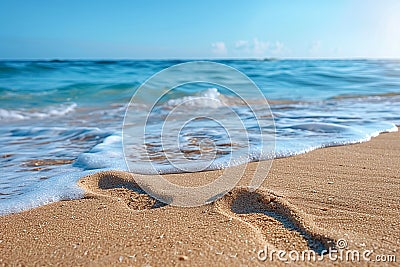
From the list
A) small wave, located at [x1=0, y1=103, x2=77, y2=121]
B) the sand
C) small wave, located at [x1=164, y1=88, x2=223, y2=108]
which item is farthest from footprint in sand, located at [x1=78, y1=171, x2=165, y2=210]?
small wave, located at [x1=0, y1=103, x2=77, y2=121]

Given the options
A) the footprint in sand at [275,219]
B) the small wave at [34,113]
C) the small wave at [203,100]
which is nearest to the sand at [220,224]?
the footprint in sand at [275,219]

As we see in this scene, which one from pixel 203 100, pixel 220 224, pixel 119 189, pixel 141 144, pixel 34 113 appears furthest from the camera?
pixel 203 100

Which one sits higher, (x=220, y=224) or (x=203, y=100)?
(x=220, y=224)

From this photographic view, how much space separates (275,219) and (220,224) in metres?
0.26

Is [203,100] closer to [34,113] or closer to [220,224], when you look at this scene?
[34,113]

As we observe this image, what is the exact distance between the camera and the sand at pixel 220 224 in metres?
1.30

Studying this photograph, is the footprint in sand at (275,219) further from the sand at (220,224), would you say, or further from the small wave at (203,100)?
the small wave at (203,100)

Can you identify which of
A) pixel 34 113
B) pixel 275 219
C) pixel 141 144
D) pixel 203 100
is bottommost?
pixel 34 113

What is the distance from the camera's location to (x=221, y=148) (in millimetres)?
3064

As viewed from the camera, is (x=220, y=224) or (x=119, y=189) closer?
(x=220, y=224)

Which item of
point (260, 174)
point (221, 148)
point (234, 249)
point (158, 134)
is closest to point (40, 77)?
point (158, 134)

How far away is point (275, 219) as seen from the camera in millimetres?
1620

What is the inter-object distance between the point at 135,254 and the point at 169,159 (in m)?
1.50

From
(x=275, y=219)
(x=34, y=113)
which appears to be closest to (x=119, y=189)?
(x=275, y=219)
